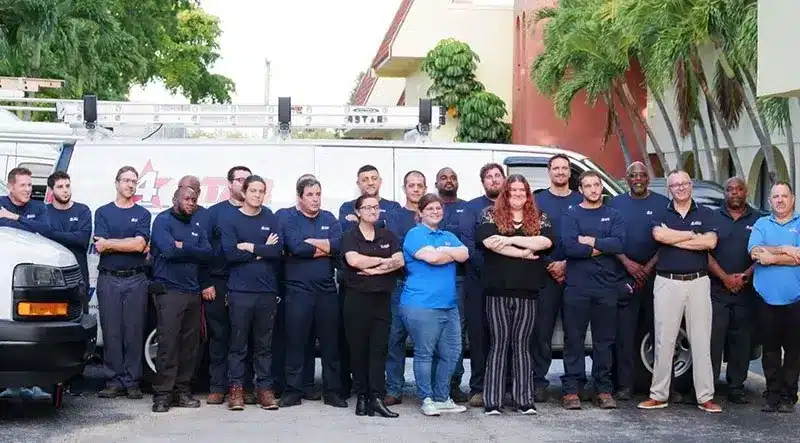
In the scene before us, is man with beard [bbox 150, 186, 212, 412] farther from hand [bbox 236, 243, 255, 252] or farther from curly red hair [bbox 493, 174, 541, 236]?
curly red hair [bbox 493, 174, 541, 236]

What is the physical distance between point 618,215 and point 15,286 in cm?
470

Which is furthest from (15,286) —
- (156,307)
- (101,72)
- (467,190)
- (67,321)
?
(101,72)

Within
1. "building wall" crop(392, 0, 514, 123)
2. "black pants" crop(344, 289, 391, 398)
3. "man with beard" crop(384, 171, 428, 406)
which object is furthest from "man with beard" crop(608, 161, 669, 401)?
"building wall" crop(392, 0, 514, 123)

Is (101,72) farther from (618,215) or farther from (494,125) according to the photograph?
(618,215)

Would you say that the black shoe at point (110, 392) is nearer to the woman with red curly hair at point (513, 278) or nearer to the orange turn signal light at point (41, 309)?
the orange turn signal light at point (41, 309)

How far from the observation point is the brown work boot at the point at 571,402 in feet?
33.1

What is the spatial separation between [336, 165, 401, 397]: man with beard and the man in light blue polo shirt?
301 cm

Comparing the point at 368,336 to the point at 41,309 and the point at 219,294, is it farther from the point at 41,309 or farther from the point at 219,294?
the point at 41,309

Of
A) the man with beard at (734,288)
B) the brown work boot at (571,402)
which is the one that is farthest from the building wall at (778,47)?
the brown work boot at (571,402)

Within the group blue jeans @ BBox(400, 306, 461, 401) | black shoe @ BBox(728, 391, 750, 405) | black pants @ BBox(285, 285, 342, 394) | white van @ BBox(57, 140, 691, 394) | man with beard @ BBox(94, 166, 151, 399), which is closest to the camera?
blue jeans @ BBox(400, 306, 461, 401)

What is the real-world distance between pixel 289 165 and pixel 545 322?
2605 mm

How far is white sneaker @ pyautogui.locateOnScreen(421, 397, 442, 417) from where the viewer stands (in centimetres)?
975

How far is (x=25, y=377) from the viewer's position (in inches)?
343

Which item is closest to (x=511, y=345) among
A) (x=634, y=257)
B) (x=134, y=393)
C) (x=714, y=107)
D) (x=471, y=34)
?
(x=634, y=257)
